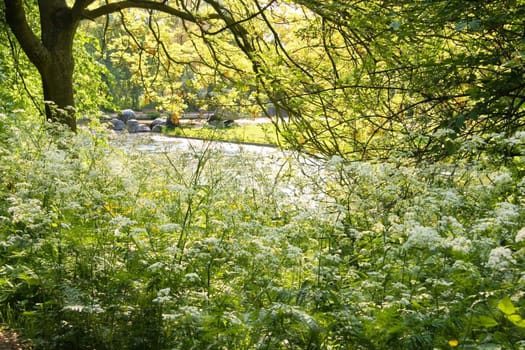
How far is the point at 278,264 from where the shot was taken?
3.26m

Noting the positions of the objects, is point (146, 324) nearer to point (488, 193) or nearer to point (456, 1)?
point (488, 193)

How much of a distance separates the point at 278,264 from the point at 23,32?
6.63m

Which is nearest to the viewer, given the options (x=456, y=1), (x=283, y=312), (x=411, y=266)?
(x=283, y=312)

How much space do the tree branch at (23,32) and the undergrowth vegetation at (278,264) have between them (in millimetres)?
3907

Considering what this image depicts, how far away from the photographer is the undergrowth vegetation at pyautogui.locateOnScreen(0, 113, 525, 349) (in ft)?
8.66

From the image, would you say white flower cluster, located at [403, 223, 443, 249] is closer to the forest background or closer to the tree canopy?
the forest background

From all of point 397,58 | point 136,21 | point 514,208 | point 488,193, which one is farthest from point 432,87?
point 136,21

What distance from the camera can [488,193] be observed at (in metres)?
3.42

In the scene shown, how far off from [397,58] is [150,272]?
13.3 feet

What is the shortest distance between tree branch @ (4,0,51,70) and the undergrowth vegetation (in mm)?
3907

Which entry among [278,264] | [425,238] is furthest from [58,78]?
[425,238]

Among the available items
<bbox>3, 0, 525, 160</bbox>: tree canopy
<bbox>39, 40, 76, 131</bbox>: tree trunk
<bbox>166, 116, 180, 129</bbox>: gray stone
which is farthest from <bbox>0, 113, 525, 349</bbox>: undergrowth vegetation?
<bbox>166, 116, 180, 129</bbox>: gray stone

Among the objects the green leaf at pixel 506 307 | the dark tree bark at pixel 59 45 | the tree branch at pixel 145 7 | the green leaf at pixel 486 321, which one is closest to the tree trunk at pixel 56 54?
the dark tree bark at pixel 59 45

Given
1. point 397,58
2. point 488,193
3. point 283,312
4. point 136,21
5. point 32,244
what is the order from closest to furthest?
point 283,312 → point 488,193 → point 32,244 → point 397,58 → point 136,21
